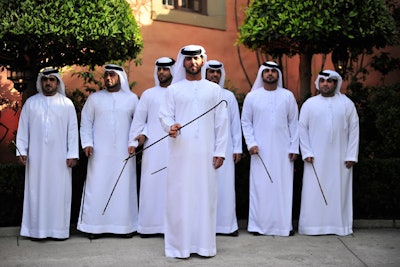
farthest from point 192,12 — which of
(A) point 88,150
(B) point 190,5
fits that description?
(A) point 88,150

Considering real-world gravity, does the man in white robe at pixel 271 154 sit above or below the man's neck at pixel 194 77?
below

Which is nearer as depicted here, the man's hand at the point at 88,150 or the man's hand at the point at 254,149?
the man's hand at the point at 88,150

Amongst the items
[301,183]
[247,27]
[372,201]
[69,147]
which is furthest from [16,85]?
[372,201]

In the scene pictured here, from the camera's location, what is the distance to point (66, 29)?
916 cm

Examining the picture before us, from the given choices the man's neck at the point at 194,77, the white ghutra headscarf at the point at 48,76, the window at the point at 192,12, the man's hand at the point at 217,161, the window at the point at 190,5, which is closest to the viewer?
the man's hand at the point at 217,161

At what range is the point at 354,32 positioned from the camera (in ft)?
34.2

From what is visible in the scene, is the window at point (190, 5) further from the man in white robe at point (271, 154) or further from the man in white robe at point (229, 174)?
the man in white robe at point (271, 154)

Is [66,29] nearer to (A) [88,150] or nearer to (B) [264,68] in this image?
(A) [88,150]

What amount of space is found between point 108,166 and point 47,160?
729mm

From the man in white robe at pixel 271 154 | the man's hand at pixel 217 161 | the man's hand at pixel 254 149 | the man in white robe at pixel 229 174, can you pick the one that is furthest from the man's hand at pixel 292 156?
the man's hand at pixel 217 161

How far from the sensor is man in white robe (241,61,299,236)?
382 inches

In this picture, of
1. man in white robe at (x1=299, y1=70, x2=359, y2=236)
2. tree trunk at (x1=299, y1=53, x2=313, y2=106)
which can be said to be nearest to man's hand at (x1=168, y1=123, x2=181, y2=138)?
man in white robe at (x1=299, y1=70, x2=359, y2=236)

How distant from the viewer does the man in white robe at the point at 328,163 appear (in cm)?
970

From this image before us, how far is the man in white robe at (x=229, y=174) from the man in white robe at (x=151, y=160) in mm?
632
